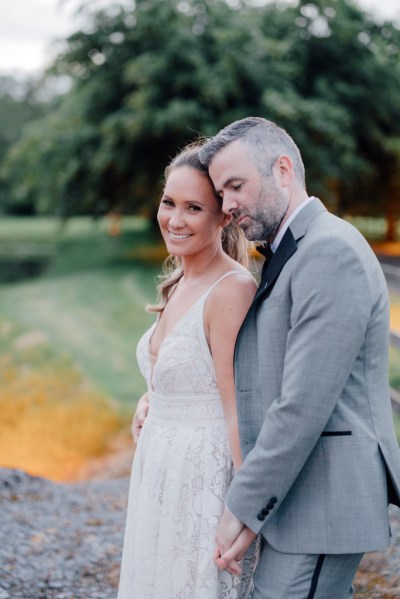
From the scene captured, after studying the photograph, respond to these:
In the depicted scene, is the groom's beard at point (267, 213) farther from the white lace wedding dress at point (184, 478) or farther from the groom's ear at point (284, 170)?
the white lace wedding dress at point (184, 478)

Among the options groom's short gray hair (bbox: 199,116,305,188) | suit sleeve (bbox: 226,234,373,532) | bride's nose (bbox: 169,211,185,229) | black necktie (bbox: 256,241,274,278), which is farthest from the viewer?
bride's nose (bbox: 169,211,185,229)

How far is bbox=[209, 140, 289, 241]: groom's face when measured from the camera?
225cm

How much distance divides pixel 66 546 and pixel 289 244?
11.3 ft

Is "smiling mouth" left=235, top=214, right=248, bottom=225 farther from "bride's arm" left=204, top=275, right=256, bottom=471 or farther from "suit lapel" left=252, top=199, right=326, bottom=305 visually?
"bride's arm" left=204, top=275, right=256, bottom=471

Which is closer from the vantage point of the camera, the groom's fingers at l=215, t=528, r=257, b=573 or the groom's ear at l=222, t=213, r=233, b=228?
the groom's fingers at l=215, t=528, r=257, b=573

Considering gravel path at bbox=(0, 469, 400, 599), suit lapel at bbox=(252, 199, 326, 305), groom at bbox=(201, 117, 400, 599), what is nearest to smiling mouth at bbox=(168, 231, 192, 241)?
groom at bbox=(201, 117, 400, 599)

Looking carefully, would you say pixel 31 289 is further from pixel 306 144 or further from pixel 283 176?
pixel 283 176

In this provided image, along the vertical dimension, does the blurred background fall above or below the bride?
above

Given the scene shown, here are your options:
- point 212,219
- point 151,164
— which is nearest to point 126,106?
point 151,164

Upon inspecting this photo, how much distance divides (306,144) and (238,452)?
45.8 ft

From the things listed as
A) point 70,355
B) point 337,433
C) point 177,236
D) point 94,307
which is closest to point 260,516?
point 337,433

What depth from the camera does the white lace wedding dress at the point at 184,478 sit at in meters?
2.54

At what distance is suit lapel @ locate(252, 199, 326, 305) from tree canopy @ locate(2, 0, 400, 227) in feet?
40.7

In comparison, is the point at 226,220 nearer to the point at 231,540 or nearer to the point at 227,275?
the point at 227,275
